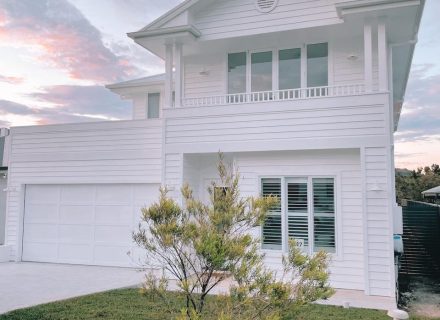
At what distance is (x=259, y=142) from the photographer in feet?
32.2

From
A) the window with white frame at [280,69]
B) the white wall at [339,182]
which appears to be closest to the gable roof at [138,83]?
the window with white frame at [280,69]

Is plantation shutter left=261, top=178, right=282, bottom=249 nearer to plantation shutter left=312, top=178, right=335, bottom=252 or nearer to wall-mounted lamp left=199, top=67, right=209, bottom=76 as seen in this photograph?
plantation shutter left=312, top=178, right=335, bottom=252

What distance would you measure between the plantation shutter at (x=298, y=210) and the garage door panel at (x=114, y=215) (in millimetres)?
4705

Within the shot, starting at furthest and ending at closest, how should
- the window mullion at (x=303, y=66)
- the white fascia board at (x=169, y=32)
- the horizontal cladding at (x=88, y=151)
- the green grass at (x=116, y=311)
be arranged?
1. the horizontal cladding at (x=88, y=151)
2. the window mullion at (x=303, y=66)
3. the white fascia board at (x=169, y=32)
4. the green grass at (x=116, y=311)

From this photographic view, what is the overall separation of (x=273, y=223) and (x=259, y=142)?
79.0 inches

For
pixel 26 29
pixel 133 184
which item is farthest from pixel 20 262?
pixel 26 29

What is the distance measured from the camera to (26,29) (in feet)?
44.2

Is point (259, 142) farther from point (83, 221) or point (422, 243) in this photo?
point (422, 243)

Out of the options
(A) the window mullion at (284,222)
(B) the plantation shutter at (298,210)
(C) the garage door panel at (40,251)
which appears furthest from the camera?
(C) the garage door panel at (40,251)

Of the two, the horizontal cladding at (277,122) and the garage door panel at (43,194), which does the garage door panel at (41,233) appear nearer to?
the garage door panel at (43,194)

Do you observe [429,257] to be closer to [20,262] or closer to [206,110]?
[206,110]

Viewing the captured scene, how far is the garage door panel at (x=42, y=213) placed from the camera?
42.1 feet

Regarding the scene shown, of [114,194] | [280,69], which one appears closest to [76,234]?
[114,194]

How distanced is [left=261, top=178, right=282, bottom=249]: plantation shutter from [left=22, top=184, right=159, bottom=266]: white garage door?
336cm
